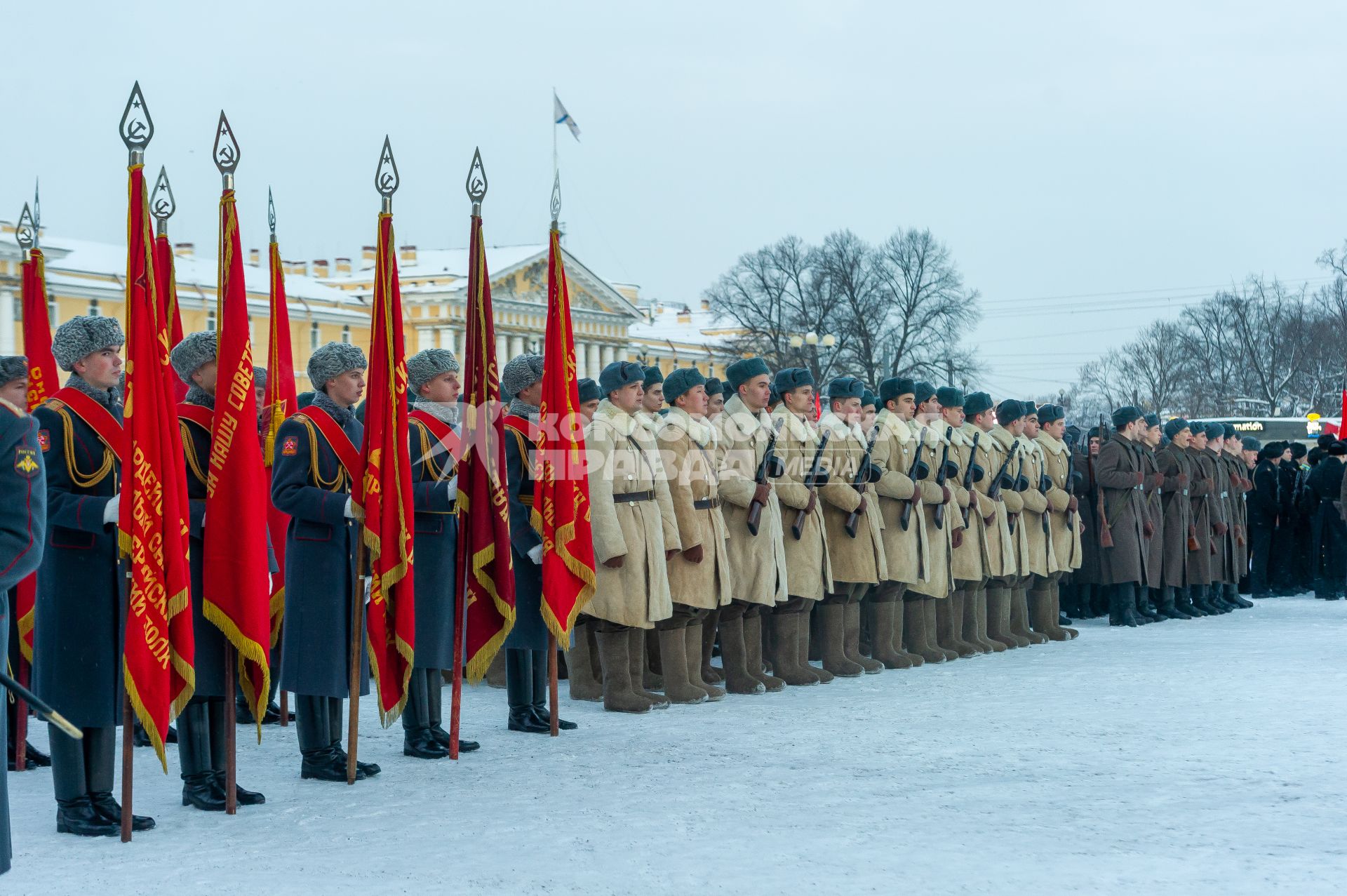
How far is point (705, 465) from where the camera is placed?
9453 millimetres

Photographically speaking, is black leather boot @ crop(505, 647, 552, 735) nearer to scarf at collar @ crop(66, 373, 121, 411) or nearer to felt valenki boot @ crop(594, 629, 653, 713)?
felt valenki boot @ crop(594, 629, 653, 713)

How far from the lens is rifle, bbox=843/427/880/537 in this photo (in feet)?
34.6

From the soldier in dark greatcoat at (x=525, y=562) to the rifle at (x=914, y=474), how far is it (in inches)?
131

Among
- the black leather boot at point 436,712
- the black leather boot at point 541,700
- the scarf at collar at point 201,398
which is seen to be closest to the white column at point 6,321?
the black leather boot at point 541,700

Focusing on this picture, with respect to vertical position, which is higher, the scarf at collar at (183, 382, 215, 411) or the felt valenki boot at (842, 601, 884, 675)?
the scarf at collar at (183, 382, 215, 411)

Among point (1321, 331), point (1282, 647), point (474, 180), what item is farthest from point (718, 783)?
point (1321, 331)

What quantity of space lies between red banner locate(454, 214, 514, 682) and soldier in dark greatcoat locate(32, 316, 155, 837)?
2.06 m

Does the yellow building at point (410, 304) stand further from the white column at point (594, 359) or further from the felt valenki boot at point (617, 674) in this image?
the felt valenki boot at point (617, 674)

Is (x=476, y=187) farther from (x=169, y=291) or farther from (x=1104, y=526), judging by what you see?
(x=1104, y=526)

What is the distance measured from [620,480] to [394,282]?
2.29 meters

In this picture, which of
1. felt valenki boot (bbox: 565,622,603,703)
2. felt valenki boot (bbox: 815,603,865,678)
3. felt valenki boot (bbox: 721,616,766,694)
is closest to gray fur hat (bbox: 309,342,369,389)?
felt valenki boot (bbox: 565,622,603,703)

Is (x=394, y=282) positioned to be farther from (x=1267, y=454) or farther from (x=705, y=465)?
(x=1267, y=454)

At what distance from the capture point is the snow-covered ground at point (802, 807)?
5211mm

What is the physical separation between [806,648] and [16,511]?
677 cm
